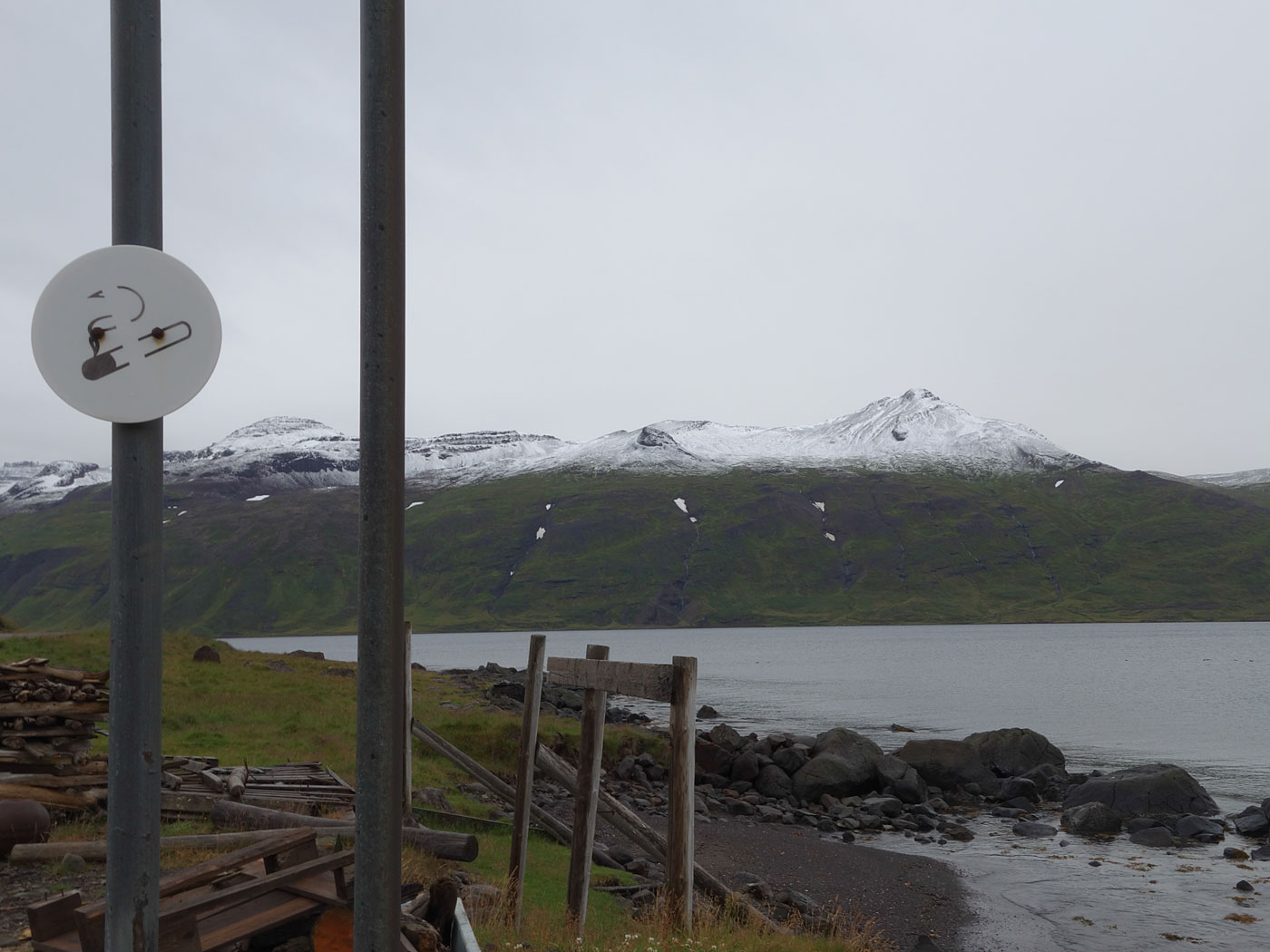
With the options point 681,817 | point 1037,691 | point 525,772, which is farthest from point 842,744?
point 1037,691

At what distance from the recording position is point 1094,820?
1227 inches

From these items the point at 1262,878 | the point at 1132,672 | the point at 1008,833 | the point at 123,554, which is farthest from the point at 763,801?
the point at 1132,672

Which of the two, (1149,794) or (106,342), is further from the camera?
(1149,794)

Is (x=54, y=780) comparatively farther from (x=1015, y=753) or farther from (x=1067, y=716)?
(x=1067, y=716)

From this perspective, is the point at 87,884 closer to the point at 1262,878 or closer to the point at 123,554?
the point at 123,554

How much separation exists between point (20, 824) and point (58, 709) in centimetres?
206

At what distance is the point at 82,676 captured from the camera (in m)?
12.9

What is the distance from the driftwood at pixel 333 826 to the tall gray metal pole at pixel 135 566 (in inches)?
301

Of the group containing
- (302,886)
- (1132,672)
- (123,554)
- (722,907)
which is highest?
(123,554)

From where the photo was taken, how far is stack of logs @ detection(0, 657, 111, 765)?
40.3 feet

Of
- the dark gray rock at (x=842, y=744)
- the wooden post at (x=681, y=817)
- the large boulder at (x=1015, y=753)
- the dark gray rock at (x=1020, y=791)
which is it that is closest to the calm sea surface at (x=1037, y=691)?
the large boulder at (x=1015, y=753)

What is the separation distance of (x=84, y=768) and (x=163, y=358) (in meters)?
10.1

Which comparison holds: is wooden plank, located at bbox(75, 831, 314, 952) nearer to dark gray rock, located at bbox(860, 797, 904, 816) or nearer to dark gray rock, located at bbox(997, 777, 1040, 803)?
dark gray rock, located at bbox(860, 797, 904, 816)

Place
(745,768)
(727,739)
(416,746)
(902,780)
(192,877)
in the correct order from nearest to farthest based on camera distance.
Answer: (192,877)
(416,746)
(902,780)
(745,768)
(727,739)
